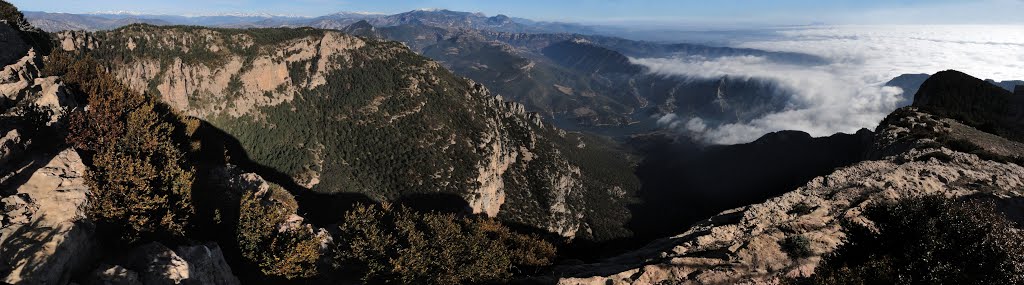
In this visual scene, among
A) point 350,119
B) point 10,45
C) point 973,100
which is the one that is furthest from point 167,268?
point 973,100

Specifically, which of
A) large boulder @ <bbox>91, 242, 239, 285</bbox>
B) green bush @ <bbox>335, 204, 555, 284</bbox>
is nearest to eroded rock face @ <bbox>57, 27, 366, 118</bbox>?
green bush @ <bbox>335, 204, 555, 284</bbox>

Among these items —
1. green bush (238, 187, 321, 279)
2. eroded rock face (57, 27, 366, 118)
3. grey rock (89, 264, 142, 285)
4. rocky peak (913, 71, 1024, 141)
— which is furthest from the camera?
eroded rock face (57, 27, 366, 118)

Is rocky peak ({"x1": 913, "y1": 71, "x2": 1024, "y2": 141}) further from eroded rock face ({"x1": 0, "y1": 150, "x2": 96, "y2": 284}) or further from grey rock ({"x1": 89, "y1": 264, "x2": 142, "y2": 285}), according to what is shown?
eroded rock face ({"x1": 0, "y1": 150, "x2": 96, "y2": 284})

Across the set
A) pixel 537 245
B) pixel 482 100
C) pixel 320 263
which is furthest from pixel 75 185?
pixel 482 100

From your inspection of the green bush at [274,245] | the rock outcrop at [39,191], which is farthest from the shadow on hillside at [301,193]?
the rock outcrop at [39,191]

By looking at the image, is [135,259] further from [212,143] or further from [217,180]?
[212,143]

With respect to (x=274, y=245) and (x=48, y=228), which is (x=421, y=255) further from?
(x=48, y=228)
